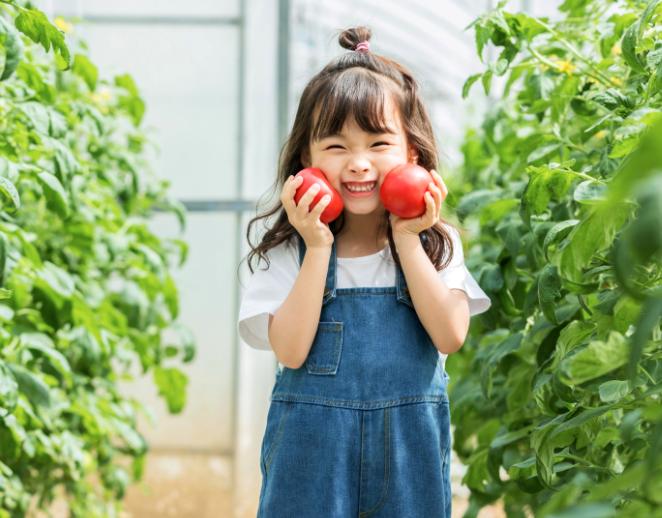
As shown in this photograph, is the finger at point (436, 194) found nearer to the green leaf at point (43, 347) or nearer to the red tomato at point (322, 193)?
the red tomato at point (322, 193)

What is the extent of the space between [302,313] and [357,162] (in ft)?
0.86

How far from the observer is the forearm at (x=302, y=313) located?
1727 millimetres

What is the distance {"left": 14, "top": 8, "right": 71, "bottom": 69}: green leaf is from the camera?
1709 millimetres

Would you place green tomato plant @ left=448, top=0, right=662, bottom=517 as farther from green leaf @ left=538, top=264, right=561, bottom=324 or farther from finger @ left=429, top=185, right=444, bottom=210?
finger @ left=429, top=185, right=444, bottom=210

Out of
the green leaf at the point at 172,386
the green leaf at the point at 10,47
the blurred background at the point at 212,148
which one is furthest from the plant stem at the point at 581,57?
the blurred background at the point at 212,148

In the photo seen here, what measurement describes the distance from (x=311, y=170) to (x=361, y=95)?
0.15m

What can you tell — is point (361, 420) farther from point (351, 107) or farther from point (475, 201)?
point (475, 201)

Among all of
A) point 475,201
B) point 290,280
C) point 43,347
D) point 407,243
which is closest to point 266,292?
point 290,280

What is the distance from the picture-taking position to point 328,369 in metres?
1.75

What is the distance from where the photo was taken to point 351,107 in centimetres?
180

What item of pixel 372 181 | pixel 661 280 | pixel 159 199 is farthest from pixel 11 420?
pixel 159 199

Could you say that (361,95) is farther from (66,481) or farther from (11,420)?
(66,481)

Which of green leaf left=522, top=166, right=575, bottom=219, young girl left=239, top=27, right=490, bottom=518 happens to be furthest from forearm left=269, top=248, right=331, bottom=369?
green leaf left=522, top=166, right=575, bottom=219

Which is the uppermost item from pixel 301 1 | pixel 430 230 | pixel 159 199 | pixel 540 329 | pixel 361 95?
pixel 301 1
